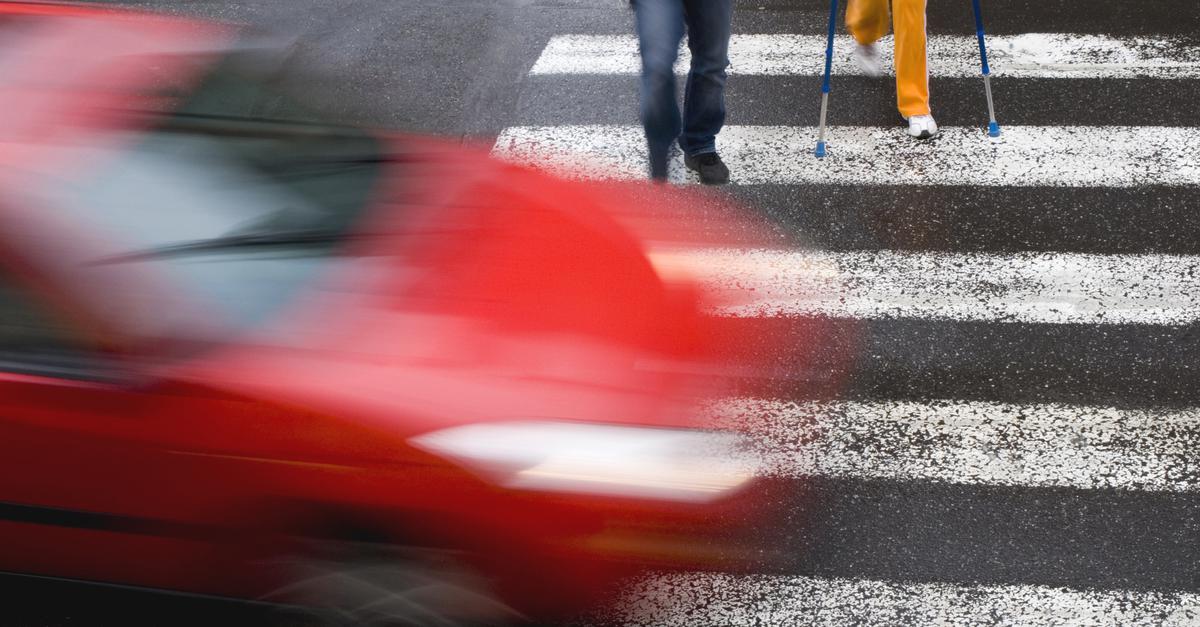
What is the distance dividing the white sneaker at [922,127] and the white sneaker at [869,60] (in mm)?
701

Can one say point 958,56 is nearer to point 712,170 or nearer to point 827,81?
point 827,81

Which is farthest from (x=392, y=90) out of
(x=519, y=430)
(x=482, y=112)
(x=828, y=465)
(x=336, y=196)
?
(x=519, y=430)

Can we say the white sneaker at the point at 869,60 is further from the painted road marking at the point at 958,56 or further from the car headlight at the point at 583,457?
the car headlight at the point at 583,457

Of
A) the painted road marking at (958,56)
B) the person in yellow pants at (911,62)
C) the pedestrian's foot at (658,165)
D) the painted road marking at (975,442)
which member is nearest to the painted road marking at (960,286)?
the painted road marking at (975,442)

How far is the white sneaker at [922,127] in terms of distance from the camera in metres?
6.05

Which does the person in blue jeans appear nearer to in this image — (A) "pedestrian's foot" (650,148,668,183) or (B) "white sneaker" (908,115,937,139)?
(A) "pedestrian's foot" (650,148,668,183)

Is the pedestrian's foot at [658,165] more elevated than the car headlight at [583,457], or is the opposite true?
the car headlight at [583,457]

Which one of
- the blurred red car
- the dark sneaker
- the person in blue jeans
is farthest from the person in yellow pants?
the blurred red car

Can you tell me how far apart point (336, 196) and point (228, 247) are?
40 cm

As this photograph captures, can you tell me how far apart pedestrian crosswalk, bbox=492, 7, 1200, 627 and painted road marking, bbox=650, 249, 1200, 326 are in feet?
0.04

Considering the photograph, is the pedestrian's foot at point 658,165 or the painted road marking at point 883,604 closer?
the painted road marking at point 883,604

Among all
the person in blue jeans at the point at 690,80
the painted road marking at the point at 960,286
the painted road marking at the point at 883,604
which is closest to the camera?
the painted road marking at the point at 883,604

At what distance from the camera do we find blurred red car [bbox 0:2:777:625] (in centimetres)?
293

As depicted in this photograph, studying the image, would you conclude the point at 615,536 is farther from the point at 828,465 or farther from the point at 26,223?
the point at 26,223
